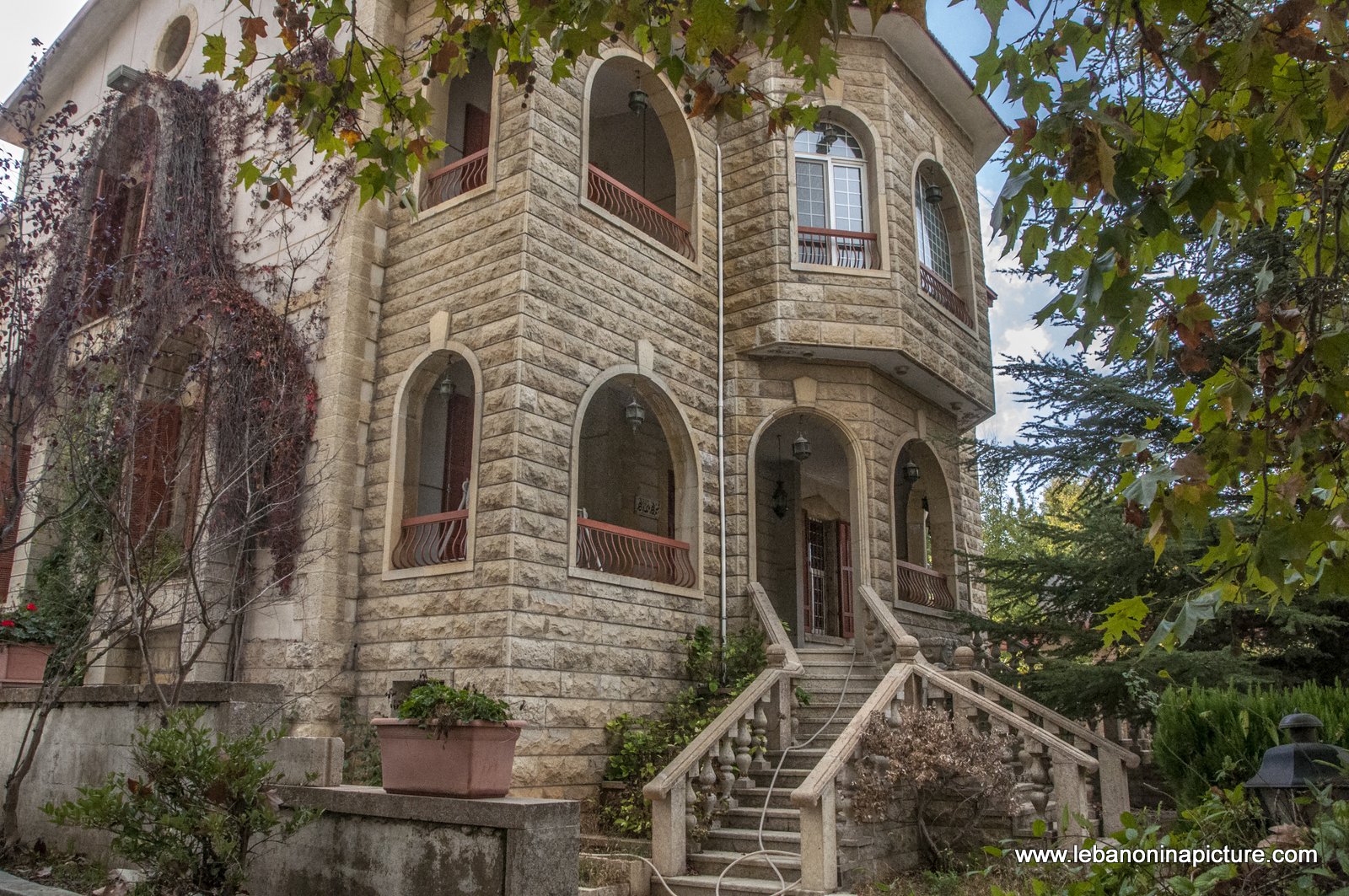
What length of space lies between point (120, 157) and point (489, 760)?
12.7m

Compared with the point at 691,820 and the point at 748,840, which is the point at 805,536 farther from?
the point at 691,820

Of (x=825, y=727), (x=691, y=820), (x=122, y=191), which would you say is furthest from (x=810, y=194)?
(x=122, y=191)

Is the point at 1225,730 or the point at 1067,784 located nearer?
the point at 1225,730

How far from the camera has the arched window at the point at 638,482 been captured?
11578 mm

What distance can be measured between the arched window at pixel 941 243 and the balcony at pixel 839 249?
116cm

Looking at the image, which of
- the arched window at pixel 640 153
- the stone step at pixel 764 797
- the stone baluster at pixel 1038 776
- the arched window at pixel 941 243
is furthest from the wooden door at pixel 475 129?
the stone baluster at pixel 1038 776

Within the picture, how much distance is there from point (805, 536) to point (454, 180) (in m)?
7.80

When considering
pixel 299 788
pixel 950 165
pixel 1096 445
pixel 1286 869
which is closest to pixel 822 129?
pixel 950 165

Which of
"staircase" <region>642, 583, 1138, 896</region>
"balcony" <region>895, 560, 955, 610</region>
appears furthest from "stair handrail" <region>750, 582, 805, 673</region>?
"balcony" <region>895, 560, 955, 610</region>

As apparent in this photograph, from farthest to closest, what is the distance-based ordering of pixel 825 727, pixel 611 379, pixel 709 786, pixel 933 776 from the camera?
pixel 611 379
pixel 825 727
pixel 709 786
pixel 933 776

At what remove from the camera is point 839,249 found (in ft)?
45.4

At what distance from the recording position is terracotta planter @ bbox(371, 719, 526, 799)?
5.83 metres

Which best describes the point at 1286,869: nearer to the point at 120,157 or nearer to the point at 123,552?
the point at 123,552

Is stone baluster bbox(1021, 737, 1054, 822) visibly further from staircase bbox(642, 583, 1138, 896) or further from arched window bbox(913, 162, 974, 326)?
arched window bbox(913, 162, 974, 326)
